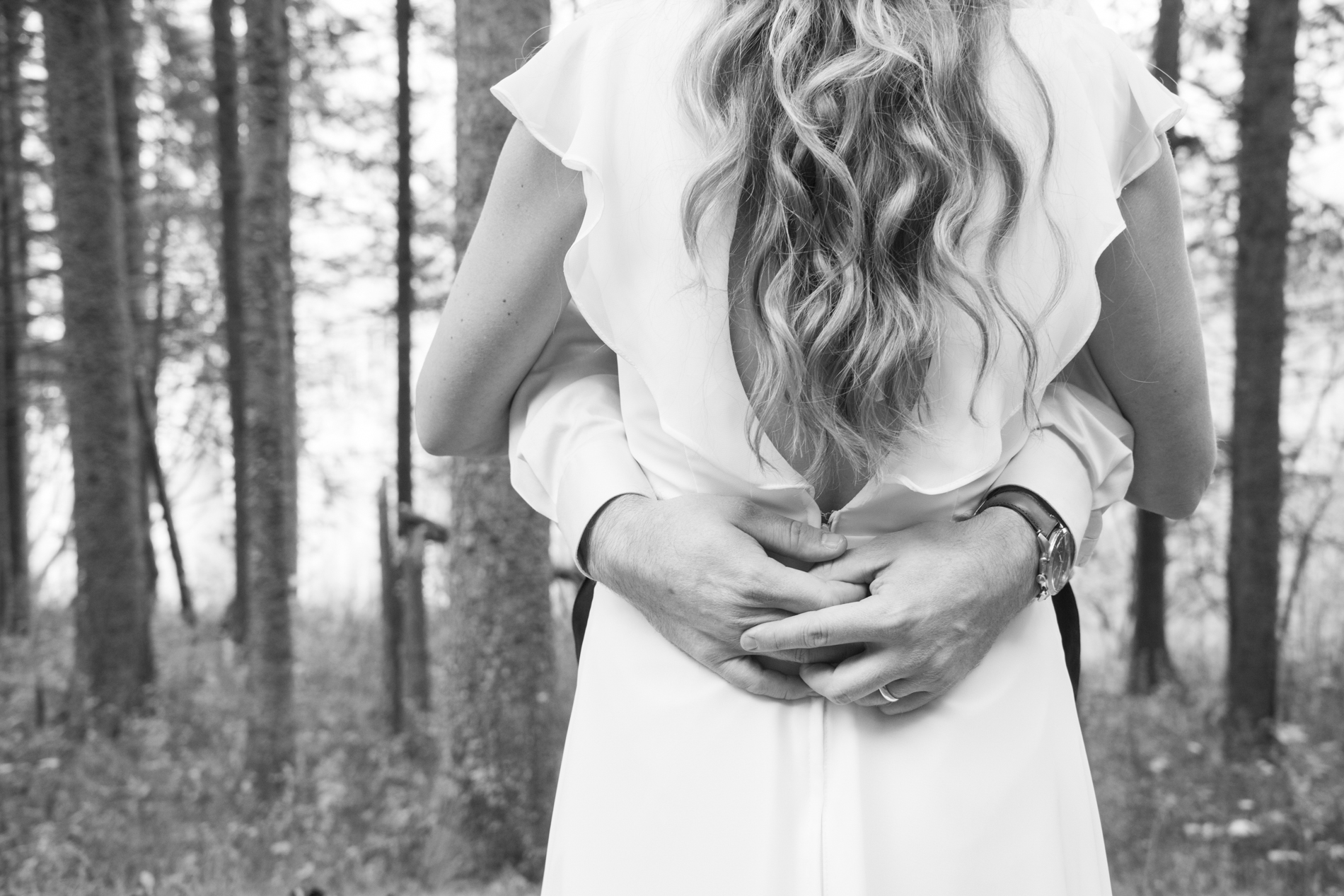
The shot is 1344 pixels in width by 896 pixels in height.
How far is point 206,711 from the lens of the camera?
8.64 meters

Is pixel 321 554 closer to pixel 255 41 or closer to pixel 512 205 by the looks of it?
pixel 255 41

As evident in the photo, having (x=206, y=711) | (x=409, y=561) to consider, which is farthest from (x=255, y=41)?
(x=206, y=711)

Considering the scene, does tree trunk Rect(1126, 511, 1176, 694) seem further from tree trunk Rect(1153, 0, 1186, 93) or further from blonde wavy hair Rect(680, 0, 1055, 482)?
blonde wavy hair Rect(680, 0, 1055, 482)

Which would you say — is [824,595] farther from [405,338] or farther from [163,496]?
[163,496]

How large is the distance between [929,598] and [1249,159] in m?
7.54

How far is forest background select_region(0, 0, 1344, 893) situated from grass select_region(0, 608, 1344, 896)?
0.09ft

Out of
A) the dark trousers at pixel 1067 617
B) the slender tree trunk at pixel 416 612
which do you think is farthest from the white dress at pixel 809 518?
the slender tree trunk at pixel 416 612

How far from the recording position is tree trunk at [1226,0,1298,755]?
287 inches

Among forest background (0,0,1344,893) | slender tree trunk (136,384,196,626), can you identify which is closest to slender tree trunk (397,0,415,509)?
forest background (0,0,1344,893)

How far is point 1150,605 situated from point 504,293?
1072cm

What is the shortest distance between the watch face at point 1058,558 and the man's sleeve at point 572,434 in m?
0.52

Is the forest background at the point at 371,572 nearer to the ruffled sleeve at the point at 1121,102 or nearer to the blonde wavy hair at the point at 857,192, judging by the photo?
the ruffled sleeve at the point at 1121,102

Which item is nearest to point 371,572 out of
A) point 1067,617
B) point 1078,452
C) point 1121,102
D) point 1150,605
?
point 1150,605

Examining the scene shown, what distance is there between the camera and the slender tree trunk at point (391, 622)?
→ 7.55 metres
